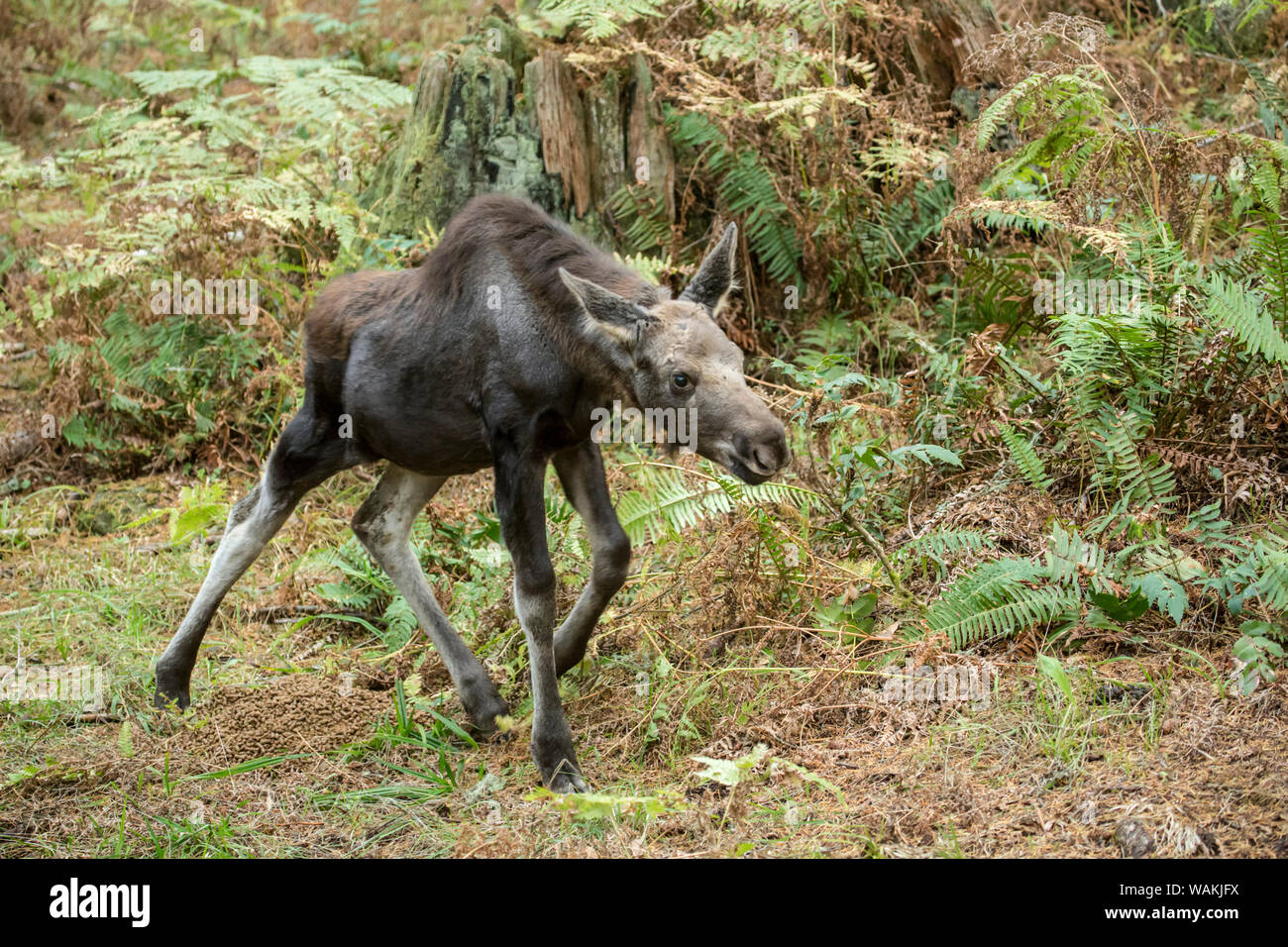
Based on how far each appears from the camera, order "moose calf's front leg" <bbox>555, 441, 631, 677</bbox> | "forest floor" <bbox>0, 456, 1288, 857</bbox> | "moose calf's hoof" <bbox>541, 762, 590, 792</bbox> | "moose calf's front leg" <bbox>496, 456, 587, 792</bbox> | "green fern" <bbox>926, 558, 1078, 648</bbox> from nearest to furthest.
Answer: "forest floor" <bbox>0, 456, 1288, 857</bbox> → "moose calf's hoof" <bbox>541, 762, 590, 792</bbox> → "moose calf's front leg" <bbox>496, 456, 587, 792</bbox> → "green fern" <bbox>926, 558, 1078, 648</bbox> → "moose calf's front leg" <bbox>555, 441, 631, 677</bbox>

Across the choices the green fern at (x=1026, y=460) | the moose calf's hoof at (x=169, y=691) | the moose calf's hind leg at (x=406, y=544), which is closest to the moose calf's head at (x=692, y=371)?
the moose calf's hind leg at (x=406, y=544)

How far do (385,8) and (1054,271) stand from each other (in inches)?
417

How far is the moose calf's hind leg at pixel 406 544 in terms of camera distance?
21.6 feet

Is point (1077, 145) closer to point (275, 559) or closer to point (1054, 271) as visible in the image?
point (1054, 271)

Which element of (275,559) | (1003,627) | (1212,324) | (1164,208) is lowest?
(275,559)

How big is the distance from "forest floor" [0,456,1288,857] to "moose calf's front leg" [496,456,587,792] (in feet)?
0.79

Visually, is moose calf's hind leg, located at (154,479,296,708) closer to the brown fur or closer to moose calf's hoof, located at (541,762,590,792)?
the brown fur

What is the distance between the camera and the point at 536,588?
5.90 meters

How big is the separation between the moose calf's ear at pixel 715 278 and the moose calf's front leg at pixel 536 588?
3.73 ft

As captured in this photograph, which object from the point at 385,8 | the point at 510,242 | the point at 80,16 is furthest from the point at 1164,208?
the point at 80,16

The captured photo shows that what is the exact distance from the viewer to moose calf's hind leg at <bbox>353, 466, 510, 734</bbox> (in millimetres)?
6578

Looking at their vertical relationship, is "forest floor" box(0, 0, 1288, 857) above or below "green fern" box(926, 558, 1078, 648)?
below

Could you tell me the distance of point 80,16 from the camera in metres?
16.1

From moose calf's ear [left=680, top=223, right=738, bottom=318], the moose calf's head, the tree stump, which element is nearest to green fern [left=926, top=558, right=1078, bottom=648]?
the moose calf's head
